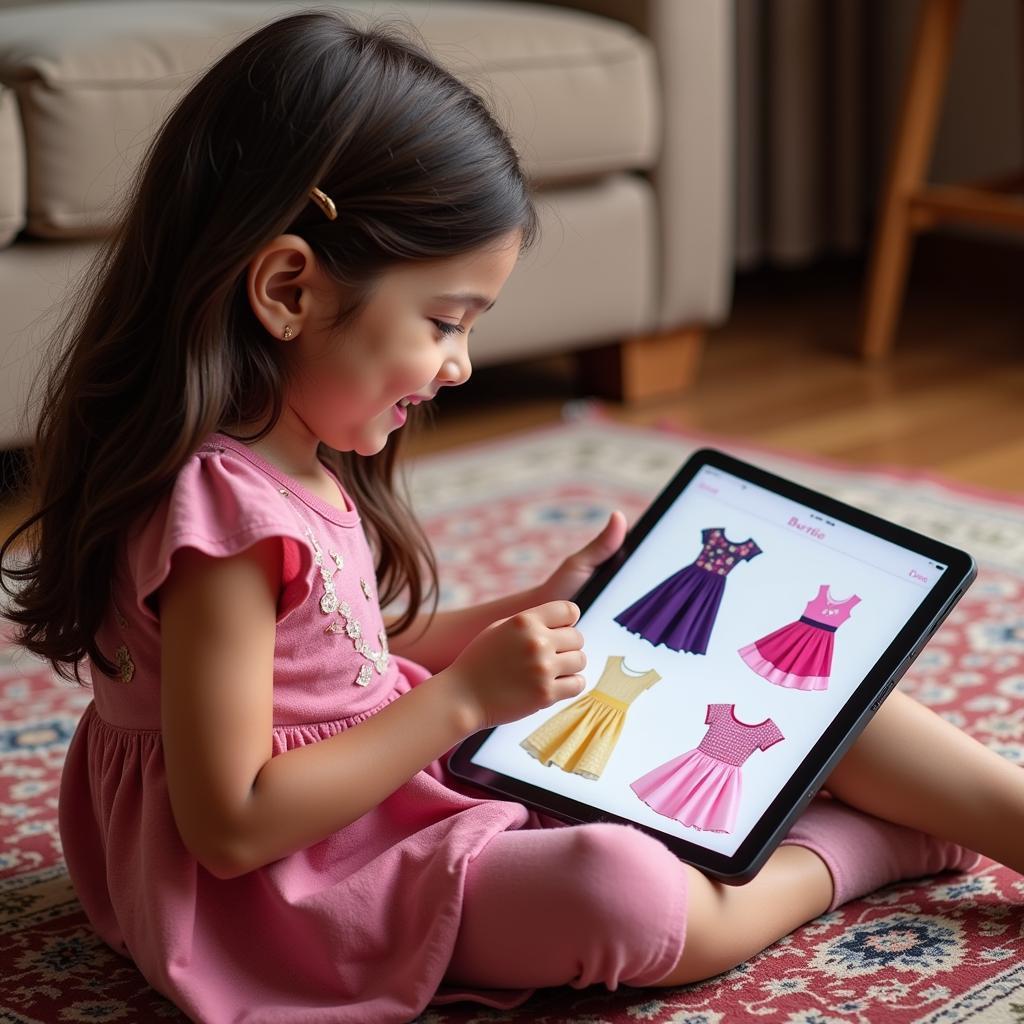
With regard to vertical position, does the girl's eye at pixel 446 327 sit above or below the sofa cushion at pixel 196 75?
above

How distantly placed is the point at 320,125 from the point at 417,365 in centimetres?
11

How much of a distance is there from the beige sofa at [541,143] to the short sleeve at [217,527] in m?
0.69

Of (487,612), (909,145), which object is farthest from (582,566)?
(909,145)

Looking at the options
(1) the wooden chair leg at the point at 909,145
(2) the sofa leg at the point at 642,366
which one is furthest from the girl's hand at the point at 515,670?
(1) the wooden chair leg at the point at 909,145

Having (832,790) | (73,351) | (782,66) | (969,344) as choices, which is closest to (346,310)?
(73,351)

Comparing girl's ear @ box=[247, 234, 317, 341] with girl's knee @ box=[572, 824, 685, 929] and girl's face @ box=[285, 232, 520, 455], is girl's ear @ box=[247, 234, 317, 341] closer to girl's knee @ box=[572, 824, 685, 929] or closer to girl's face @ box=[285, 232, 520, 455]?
girl's face @ box=[285, 232, 520, 455]

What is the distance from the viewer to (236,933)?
0.70 metres

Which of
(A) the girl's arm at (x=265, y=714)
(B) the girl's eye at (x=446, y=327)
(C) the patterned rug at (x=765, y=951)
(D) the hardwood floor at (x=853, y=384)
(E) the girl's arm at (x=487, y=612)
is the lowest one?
(D) the hardwood floor at (x=853, y=384)

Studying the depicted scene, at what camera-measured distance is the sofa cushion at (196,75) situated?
4.53 feet

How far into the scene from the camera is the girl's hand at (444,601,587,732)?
67cm

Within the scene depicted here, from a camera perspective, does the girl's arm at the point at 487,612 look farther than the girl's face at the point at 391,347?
Yes

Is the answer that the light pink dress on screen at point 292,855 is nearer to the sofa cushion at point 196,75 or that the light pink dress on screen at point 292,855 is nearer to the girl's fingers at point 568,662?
the girl's fingers at point 568,662

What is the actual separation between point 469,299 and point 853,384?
4.26ft

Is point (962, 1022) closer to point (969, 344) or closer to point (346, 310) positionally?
point (346, 310)
